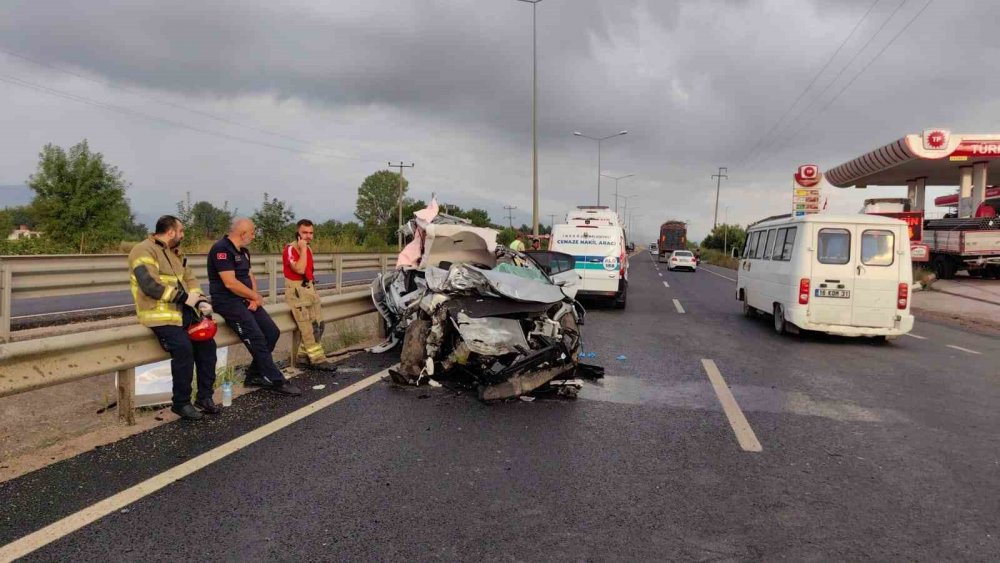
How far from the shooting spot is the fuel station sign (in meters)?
32.1

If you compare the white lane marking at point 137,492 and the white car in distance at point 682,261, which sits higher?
the white car in distance at point 682,261

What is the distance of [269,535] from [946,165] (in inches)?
1417

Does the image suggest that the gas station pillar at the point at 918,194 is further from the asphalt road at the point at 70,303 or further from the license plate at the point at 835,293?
the asphalt road at the point at 70,303

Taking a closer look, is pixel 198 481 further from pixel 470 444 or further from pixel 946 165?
pixel 946 165

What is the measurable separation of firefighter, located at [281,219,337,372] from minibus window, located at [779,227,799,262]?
7.80 meters

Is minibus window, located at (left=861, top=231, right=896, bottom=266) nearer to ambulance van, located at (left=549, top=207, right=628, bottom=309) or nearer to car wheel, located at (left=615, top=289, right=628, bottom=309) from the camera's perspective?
ambulance van, located at (left=549, top=207, right=628, bottom=309)

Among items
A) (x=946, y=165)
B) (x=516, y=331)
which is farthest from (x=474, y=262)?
(x=946, y=165)

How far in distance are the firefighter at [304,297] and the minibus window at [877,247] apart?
8.44 metres

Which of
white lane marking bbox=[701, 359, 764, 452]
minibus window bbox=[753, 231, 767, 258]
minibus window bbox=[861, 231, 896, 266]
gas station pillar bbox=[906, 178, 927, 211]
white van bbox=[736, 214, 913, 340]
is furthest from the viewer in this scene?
gas station pillar bbox=[906, 178, 927, 211]

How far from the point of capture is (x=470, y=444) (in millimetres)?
4500

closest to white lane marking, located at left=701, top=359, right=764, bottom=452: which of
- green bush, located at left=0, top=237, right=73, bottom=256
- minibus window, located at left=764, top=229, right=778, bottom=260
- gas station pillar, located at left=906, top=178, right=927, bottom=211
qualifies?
minibus window, located at left=764, top=229, right=778, bottom=260

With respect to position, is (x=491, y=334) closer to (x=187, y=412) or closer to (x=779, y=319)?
(x=187, y=412)

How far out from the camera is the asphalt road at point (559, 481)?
9.86 feet

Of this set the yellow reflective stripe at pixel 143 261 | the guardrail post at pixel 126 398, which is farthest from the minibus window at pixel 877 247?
the guardrail post at pixel 126 398
